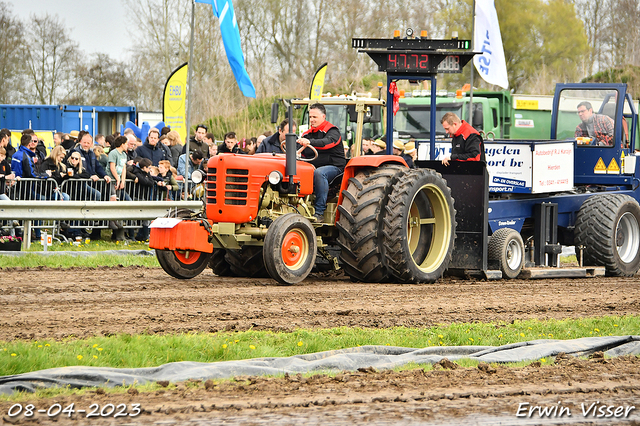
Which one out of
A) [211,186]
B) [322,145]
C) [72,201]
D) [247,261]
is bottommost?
[247,261]

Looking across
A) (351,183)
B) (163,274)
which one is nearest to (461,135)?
(351,183)

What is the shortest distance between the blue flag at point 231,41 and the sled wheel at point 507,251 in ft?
17.5

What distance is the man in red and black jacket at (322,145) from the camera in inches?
388

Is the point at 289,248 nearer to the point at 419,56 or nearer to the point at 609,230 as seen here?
the point at 419,56

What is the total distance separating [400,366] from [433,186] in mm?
4949

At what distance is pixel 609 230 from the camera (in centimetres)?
1203

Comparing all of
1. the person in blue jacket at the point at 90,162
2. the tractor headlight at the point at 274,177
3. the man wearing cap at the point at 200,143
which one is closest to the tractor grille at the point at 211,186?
the tractor headlight at the point at 274,177

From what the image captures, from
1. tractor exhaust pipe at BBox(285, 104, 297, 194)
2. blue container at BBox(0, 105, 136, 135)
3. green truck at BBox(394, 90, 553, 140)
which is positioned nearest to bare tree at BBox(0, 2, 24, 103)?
blue container at BBox(0, 105, 136, 135)

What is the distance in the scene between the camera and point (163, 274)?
10.5 m

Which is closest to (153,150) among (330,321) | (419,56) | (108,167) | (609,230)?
(108,167)

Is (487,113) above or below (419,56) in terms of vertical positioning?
above

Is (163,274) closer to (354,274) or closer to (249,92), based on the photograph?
(354,274)

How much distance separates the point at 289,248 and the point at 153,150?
291 inches

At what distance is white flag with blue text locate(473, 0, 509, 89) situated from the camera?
18.0 metres
